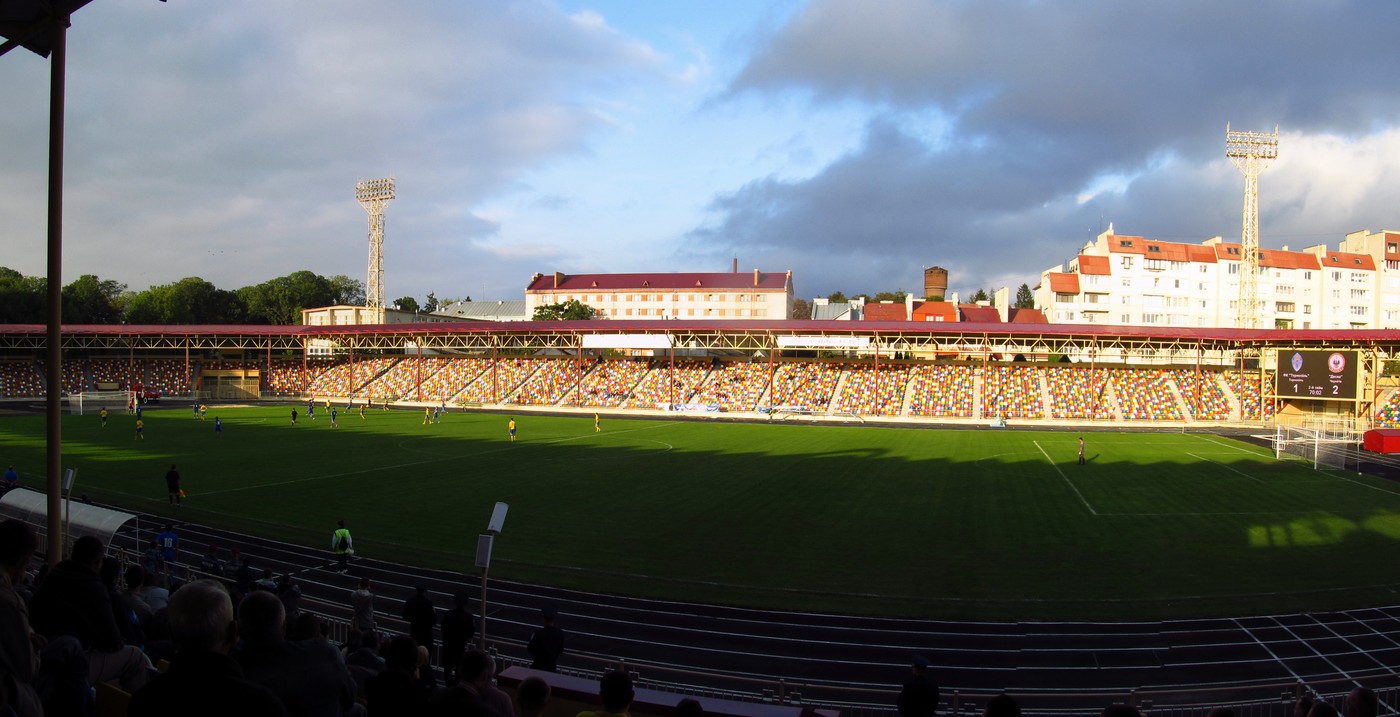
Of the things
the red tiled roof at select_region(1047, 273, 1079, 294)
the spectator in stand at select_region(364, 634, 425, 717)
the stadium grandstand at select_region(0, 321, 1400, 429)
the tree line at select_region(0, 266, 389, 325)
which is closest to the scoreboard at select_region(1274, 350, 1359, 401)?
the stadium grandstand at select_region(0, 321, 1400, 429)

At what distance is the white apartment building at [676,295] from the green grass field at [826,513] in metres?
66.2

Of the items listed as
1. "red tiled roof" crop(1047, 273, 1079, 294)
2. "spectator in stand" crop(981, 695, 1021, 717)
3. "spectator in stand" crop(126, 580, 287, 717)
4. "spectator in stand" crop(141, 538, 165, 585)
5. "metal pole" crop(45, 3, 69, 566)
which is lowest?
→ "spectator in stand" crop(141, 538, 165, 585)

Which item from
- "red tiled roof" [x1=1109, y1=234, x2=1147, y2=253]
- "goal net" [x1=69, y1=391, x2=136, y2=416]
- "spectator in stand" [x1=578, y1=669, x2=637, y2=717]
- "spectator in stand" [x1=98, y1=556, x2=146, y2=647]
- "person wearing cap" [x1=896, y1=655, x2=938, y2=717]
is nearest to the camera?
"spectator in stand" [x1=578, y1=669, x2=637, y2=717]

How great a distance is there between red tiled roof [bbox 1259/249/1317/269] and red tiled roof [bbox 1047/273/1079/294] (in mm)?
19845

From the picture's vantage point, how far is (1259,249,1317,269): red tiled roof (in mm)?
84500

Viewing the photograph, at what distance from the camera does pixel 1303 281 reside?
Result: 278 ft

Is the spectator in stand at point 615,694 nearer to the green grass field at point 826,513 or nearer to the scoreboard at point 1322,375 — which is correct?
the green grass field at point 826,513

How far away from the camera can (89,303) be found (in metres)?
96.1

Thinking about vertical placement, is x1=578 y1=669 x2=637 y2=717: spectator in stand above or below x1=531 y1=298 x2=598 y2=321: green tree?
below

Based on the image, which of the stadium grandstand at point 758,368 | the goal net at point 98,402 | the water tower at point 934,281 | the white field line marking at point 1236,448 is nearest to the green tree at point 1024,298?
the water tower at point 934,281

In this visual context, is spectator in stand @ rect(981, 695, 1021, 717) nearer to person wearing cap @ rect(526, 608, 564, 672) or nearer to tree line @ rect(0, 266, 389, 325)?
person wearing cap @ rect(526, 608, 564, 672)

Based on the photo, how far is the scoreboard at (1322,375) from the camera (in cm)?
4416

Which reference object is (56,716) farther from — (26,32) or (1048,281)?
(1048,281)

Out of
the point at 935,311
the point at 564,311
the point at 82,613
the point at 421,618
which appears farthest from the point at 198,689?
the point at 564,311
